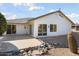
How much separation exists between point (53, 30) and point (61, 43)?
4.13 m

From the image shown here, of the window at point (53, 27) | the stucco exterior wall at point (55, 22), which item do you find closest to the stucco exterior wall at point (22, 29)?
the stucco exterior wall at point (55, 22)

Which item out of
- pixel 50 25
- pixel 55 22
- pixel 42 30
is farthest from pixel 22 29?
pixel 55 22

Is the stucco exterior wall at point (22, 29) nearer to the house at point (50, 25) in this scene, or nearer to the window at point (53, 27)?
the house at point (50, 25)

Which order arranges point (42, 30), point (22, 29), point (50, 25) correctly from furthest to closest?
point (22, 29), point (50, 25), point (42, 30)

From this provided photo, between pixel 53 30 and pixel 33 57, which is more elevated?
pixel 53 30

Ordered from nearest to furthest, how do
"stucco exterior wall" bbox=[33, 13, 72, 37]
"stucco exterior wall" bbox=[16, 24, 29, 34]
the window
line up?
1. "stucco exterior wall" bbox=[33, 13, 72, 37]
2. the window
3. "stucco exterior wall" bbox=[16, 24, 29, 34]

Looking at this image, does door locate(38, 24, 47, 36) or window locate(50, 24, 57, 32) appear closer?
door locate(38, 24, 47, 36)

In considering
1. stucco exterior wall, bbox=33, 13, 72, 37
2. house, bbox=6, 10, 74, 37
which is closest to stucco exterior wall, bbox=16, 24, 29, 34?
house, bbox=6, 10, 74, 37

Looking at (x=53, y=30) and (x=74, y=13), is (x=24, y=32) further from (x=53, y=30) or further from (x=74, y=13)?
(x=74, y=13)

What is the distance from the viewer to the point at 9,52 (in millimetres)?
11484

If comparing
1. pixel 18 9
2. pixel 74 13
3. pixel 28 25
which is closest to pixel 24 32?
pixel 28 25

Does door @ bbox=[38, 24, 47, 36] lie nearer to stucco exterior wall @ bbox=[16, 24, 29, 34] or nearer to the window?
the window

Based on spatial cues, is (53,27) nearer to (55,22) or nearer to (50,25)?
(50,25)

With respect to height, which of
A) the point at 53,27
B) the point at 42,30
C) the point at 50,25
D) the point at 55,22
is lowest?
the point at 42,30
